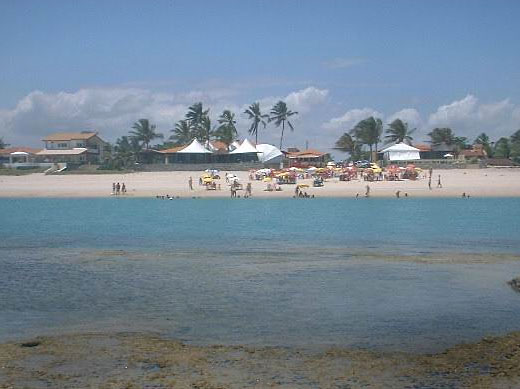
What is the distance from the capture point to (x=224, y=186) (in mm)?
61250

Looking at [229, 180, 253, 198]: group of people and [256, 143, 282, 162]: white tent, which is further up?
[256, 143, 282, 162]: white tent

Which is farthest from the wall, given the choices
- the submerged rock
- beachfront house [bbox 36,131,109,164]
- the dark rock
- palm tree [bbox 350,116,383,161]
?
the dark rock

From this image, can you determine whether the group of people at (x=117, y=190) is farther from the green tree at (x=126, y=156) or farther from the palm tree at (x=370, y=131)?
the palm tree at (x=370, y=131)

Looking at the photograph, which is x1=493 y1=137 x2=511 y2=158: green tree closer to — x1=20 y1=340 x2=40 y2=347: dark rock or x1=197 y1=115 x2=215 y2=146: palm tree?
x1=197 y1=115 x2=215 y2=146: palm tree

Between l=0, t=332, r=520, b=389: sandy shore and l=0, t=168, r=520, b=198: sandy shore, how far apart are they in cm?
4317

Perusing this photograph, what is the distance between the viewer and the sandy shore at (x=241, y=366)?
8.84 m

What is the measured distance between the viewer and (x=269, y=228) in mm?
33625

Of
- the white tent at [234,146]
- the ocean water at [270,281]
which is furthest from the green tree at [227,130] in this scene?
the ocean water at [270,281]

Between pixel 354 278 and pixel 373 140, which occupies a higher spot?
pixel 373 140

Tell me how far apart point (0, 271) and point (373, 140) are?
7452cm

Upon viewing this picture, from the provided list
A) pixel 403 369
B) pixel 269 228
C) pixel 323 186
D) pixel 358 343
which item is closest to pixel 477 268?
pixel 358 343

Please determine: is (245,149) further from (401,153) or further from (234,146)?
(401,153)

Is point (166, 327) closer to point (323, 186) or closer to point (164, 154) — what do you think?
point (323, 186)

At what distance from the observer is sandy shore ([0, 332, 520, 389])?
8844 mm
